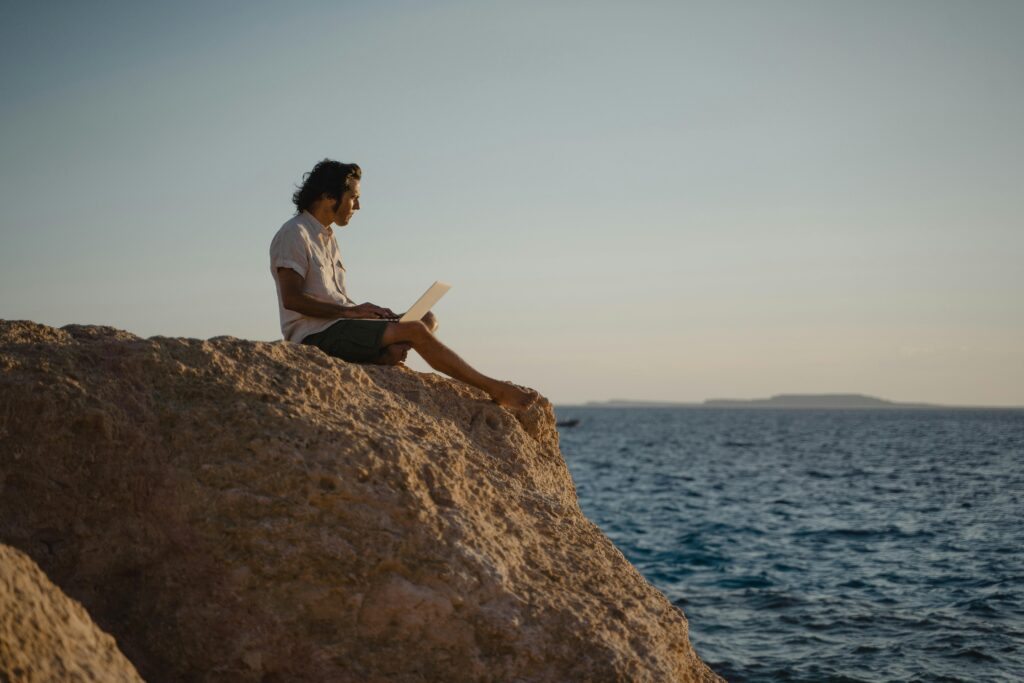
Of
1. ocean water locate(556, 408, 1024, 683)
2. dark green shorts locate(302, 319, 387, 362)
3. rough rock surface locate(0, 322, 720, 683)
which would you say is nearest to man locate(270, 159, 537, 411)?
dark green shorts locate(302, 319, 387, 362)

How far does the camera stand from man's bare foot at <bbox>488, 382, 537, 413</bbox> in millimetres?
5285

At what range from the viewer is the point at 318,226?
5.61 metres

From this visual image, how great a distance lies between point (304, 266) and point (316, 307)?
10.7 inches

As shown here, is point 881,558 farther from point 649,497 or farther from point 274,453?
point 274,453

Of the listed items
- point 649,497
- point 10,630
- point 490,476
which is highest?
point 490,476

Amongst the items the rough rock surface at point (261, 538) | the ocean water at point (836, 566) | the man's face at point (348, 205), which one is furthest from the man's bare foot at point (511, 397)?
the ocean water at point (836, 566)

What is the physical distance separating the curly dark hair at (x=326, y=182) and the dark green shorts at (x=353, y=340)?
3.05ft

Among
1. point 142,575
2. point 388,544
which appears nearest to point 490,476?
point 388,544

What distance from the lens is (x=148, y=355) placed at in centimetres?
386

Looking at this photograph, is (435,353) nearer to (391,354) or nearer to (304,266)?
(391,354)

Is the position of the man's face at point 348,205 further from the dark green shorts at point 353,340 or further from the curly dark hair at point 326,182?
the dark green shorts at point 353,340

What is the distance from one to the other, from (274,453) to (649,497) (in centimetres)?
2245

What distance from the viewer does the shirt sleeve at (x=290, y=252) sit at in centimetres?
530

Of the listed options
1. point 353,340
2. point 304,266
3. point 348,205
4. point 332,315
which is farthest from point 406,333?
point 348,205
